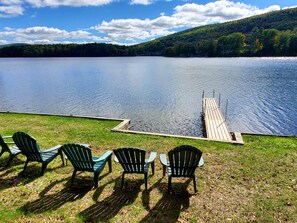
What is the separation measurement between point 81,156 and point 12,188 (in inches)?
78.7

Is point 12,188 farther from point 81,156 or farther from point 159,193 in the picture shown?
point 159,193

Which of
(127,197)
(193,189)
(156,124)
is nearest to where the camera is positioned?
(127,197)

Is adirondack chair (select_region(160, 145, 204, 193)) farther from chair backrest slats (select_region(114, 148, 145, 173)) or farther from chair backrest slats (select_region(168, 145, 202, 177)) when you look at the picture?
chair backrest slats (select_region(114, 148, 145, 173))

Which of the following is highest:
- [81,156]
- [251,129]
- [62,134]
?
[81,156]

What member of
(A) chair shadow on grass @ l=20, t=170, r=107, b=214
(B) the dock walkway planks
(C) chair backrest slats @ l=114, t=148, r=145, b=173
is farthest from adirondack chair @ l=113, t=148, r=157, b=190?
(B) the dock walkway planks

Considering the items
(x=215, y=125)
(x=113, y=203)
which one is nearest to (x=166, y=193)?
(x=113, y=203)

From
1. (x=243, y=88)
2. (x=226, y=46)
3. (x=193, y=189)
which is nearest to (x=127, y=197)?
(x=193, y=189)

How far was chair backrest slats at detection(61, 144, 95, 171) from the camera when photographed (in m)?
5.68

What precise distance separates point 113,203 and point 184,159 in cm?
190

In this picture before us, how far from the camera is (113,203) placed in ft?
17.8

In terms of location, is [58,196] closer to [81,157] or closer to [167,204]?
[81,157]

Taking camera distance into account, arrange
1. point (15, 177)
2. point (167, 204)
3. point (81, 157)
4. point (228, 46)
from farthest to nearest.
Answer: point (228, 46)
point (15, 177)
point (81, 157)
point (167, 204)

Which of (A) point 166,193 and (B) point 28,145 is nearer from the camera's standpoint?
(A) point 166,193

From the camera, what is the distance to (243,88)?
34344mm
